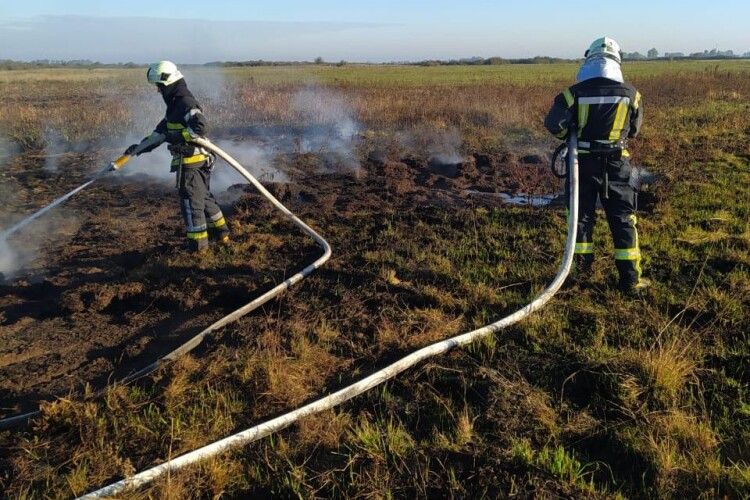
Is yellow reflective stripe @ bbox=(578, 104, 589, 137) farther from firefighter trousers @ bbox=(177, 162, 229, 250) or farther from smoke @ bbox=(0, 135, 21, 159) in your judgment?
smoke @ bbox=(0, 135, 21, 159)

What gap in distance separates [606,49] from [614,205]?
1366 mm

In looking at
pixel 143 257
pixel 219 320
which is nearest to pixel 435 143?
pixel 143 257

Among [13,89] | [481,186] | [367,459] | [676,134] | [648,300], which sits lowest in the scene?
[367,459]

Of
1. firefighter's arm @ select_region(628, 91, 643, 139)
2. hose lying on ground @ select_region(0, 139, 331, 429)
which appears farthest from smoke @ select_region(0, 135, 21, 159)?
firefighter's arm @ select_region(628, 91, 643, 139)

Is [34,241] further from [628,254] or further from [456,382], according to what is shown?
[628,254]

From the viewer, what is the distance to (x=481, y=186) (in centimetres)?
826

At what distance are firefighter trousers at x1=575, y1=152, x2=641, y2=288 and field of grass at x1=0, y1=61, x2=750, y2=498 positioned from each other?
267 mm

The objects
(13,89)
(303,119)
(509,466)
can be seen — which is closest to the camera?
(509,466)

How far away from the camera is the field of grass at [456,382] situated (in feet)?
7.66

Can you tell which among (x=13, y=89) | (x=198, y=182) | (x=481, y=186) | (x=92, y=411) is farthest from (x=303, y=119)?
(x=13, y=89)

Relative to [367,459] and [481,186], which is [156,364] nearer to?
[367,459]

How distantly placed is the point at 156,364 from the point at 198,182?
275 centimetres

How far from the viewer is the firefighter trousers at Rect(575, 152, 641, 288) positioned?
13.9 ft

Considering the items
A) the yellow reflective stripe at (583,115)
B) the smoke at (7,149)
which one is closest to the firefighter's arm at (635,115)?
the yellow reflective stripe at (583,115)
